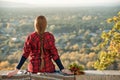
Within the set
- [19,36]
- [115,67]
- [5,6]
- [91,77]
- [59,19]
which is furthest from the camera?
[59,19]

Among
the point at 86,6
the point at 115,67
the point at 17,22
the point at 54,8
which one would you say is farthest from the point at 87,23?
the point at 115,67

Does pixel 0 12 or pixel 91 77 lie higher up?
pixel 0 12

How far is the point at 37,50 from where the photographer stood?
136 inches

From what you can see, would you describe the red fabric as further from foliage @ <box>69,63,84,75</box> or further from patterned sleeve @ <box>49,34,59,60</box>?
foliage @ <box>69,63,84,75</box>

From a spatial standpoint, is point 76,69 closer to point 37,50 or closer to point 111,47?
point 37,50

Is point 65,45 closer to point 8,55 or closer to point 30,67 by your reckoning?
point 8,55

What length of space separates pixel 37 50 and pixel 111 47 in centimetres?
319

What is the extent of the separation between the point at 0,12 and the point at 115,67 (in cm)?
468

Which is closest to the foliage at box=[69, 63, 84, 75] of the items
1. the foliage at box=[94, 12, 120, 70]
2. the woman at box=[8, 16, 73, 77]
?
the woman at box=[8, 16, 73, 77]

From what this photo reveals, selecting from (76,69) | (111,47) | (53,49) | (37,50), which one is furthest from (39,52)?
(111,47)

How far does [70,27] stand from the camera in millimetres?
11922

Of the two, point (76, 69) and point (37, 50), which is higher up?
point (37, 50)

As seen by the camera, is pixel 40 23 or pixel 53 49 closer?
pixel 40 23

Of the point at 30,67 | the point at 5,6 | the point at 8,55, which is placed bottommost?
the point at 8,55
